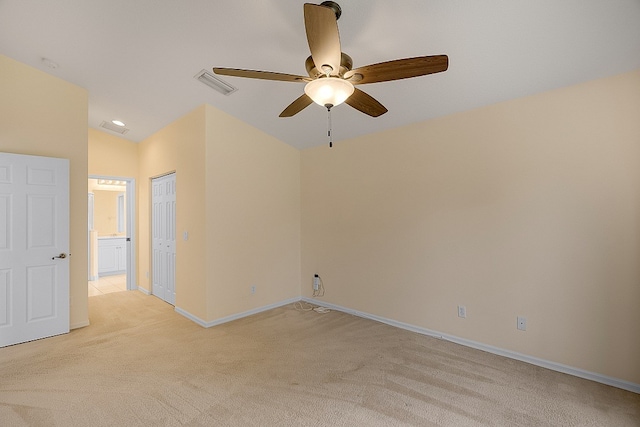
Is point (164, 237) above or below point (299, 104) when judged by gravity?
below

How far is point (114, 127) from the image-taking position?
4.85m

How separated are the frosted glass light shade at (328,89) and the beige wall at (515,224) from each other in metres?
1.91

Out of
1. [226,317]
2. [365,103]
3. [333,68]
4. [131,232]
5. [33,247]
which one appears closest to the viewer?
[333,68]

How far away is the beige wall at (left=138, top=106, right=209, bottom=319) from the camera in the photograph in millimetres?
3730

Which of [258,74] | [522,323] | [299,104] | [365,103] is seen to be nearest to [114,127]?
[299,104]

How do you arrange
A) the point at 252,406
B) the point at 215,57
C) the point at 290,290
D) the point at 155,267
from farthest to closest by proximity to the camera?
the point at 155,267 → the point at 290,290 → the point at 215,57 → the point at 252,406

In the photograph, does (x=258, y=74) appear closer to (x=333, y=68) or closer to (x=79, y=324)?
(x=333, y=68)

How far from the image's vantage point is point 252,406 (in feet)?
6.95

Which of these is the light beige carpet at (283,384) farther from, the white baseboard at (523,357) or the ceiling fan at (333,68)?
the ceiling fan at (333,68)

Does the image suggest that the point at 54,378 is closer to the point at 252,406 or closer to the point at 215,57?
the point at 252,406

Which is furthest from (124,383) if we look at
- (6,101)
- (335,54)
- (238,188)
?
(6,101)

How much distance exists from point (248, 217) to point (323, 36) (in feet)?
9.75

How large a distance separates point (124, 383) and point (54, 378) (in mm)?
623

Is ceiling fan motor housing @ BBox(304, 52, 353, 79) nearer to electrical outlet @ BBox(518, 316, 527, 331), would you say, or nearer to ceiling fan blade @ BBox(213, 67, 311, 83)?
ceiling fan blade @ BBox(213, 67, 311, 83)
